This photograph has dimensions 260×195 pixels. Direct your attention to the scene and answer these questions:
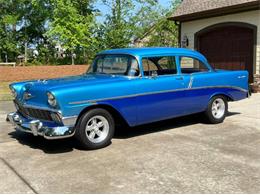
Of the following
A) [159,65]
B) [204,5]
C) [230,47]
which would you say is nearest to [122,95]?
[159,65]

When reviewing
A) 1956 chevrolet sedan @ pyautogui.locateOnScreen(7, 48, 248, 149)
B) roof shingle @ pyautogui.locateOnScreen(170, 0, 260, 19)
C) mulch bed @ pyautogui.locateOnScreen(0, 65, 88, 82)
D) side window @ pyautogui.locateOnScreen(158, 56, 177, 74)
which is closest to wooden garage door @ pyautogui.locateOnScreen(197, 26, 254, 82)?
roof shingle @ pyautogui.locateOnScreen(170, 0, 260, 19)

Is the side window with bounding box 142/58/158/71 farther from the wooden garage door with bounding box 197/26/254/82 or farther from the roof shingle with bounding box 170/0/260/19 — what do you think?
the wooden garage door with bounding box 197/26/254/82

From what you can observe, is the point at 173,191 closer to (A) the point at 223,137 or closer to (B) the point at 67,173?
(B) the point at 67,173

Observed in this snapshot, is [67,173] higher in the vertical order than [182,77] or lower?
lower

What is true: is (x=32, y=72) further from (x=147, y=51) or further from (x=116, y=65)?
(x=147, y=51)

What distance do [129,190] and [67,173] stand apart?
101 cm

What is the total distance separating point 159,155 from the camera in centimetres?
560

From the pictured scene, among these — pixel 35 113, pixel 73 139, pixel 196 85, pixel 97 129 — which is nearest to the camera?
pixel 97 129

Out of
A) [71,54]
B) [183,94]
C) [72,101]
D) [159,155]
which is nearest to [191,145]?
[159,155]

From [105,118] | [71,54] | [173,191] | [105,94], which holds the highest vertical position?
[71,54]

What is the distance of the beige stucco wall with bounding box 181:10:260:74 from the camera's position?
13.4m

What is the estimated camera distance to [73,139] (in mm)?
6777

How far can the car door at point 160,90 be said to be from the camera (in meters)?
6.59

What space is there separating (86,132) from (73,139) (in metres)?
0.90
